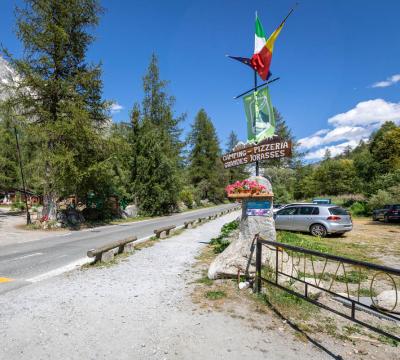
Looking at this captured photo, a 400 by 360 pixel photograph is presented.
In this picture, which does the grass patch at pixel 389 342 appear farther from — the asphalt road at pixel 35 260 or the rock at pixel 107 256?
the rock at pixel 107 256

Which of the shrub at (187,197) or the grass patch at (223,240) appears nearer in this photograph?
the grass patch at (223,240)

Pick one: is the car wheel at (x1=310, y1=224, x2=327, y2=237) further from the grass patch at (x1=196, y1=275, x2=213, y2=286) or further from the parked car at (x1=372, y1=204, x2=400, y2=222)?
the parked car at (x1=372, y1=204, x2=400, y2=222)

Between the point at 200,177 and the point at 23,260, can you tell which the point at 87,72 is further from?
the point at 200,177

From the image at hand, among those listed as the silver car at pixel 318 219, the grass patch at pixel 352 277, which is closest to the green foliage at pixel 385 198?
the silver car at pixel 318 219

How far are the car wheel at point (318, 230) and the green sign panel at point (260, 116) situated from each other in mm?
10067

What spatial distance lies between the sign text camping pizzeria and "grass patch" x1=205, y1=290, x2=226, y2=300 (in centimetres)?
270

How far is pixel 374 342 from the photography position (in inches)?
153

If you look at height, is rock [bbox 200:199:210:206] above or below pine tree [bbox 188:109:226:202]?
below

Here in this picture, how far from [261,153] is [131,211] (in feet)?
79.9

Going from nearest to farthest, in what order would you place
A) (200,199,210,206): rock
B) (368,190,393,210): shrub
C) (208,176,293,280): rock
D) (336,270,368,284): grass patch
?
(208,176,293,280): rock, (336,270,368,284): grass patch, (368,190,393,210): shrub, (200,199,210,206): rock

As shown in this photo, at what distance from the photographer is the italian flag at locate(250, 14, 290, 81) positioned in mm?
6449

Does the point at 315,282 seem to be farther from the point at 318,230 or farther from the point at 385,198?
the point at 385,198

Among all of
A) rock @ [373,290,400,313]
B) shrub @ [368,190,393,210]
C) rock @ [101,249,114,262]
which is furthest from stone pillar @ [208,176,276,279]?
shrub @ [368,190,393,210]

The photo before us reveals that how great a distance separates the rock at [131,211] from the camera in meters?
28.2
